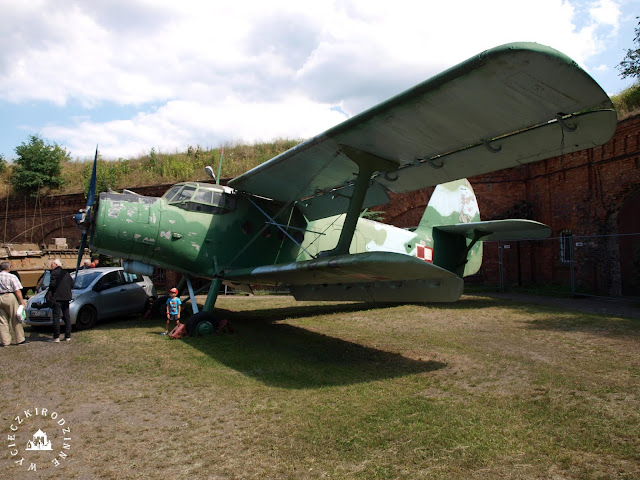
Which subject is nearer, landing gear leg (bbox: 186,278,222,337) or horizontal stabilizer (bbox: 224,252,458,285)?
horizontal stabilizer (bbox: 224,252,458,285)

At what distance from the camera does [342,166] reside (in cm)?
735

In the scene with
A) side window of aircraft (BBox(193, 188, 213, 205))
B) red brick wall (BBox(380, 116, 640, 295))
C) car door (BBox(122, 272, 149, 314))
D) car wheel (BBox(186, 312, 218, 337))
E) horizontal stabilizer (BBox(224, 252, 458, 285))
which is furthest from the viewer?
red brick wall (BBox(380, 116, 640, 295))

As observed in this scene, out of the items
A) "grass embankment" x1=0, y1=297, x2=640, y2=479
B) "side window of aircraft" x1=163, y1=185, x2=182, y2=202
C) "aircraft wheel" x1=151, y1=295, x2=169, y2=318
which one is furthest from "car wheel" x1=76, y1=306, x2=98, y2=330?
"side window of aircraft" x1=163, y1=185, x2=182, y2=202

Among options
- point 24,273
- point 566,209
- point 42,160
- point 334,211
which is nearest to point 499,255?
point 566,209

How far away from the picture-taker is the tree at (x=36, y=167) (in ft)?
77.4

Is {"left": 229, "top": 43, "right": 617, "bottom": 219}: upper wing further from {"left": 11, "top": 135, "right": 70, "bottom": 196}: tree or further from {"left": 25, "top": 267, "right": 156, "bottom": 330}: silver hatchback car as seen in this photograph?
{"left": 11, "top": 135, "right": 70, "bottom": 196}: tree

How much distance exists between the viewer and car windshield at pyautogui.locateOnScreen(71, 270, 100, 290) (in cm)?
934

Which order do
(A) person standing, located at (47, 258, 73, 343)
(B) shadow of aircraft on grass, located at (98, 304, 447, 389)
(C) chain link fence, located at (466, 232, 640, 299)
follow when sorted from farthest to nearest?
(C) chain link fence, located at (466, 232, 640, 299) < (A) person standing, located at (47, 258, 73, 343) < (B) shadow of aircraft on grass, located at (98, 304, 447, 389)

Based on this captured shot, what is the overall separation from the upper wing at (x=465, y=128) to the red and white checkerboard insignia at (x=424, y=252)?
2.91 meters

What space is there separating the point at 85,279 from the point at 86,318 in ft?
3.50

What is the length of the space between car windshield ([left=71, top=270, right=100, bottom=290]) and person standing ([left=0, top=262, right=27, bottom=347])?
2.18 metres

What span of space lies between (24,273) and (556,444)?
17830 mm

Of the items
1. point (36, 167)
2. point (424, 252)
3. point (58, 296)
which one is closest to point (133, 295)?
point (58, 296)

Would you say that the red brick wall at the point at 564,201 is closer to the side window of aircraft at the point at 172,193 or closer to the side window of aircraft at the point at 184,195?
the side window of aircraft at the point at 172,193
